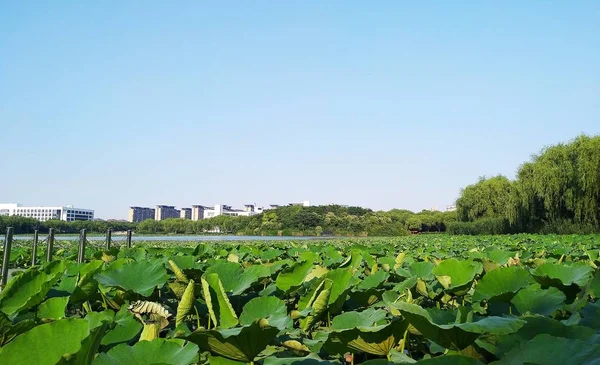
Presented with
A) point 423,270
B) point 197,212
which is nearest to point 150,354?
point 423,270

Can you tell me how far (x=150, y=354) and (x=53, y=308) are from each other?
0.70 meters

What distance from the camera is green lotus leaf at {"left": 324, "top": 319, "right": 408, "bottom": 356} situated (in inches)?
44.1

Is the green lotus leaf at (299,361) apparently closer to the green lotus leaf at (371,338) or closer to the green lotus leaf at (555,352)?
the green lotus leaf at (371,338)

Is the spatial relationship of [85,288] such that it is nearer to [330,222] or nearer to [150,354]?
[150,354]

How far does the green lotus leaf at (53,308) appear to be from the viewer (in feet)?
4.63

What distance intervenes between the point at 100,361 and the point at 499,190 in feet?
132

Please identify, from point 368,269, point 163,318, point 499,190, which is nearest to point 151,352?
point 163,318

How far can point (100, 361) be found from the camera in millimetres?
859

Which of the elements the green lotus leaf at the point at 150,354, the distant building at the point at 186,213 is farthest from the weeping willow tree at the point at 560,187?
the distant building at the point at 186,213

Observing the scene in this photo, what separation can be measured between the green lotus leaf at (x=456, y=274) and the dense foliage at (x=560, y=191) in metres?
25.0

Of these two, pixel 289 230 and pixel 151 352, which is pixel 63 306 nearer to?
pixel 151 352

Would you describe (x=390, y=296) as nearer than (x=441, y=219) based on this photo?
Yes

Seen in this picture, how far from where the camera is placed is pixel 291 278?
2023 millimetres

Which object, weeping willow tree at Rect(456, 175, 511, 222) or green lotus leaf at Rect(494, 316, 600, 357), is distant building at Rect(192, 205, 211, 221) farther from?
green lotus leaf at Rect(494, 316, 600, 357)
